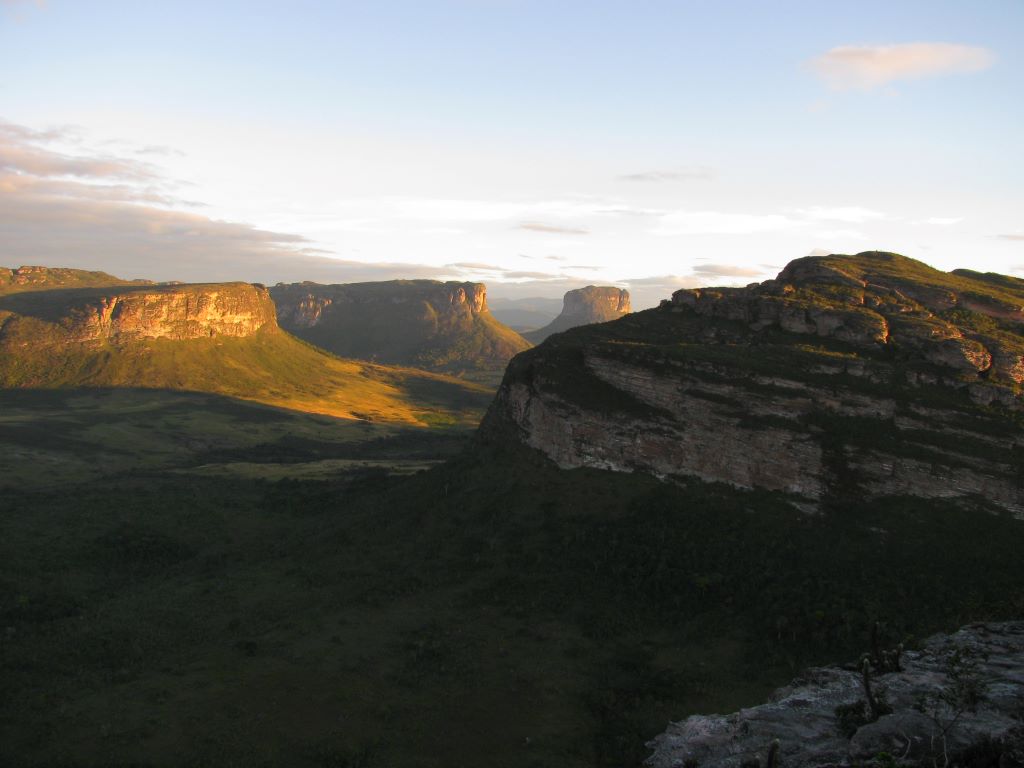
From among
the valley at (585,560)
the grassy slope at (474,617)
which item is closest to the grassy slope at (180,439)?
the valley at (585,560)

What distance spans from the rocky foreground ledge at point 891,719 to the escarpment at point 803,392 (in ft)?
58.2

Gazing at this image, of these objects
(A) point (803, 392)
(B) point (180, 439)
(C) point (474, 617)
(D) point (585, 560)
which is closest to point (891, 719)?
(C) point (474, 617)

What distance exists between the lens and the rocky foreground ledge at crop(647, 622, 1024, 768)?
26000 millimetres

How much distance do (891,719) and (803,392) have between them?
35313mm

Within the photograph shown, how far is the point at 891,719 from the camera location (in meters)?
28.1

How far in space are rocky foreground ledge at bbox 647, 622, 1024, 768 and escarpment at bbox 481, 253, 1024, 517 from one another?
1775 cm

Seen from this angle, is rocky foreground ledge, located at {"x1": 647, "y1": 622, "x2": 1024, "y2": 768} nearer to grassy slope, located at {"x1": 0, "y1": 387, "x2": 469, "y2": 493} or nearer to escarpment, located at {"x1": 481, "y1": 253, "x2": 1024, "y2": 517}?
escarpment, located at {"x1": 481, "y1": 253, "x2": 1024, "y2": 517}

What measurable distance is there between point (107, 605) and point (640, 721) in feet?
151

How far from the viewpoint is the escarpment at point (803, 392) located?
5556 centimetres

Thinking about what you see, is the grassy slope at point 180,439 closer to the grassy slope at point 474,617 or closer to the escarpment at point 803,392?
the grassy slope at point 474,617

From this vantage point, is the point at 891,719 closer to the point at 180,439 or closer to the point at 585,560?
the point at 585,560

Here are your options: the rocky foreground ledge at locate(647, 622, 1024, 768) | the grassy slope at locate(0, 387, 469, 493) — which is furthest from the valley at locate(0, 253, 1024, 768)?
the grassy slope at locate(0, 387, 469, 493)

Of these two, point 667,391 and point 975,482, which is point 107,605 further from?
point 975,482

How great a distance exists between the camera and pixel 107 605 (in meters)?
60.6
